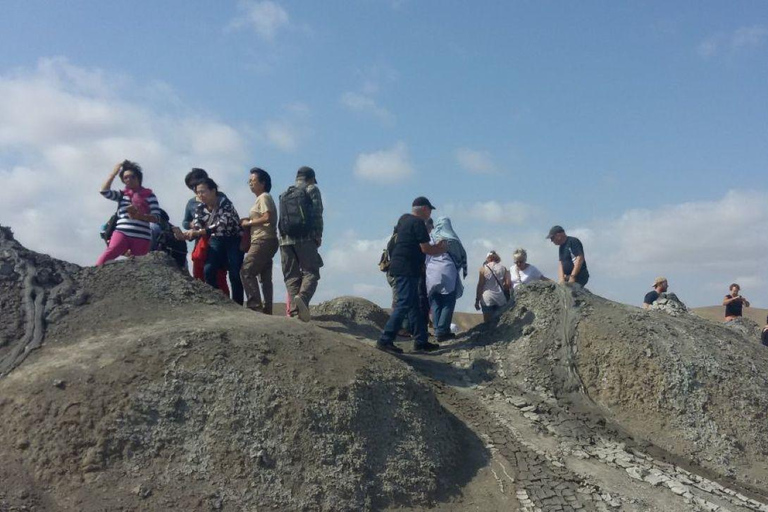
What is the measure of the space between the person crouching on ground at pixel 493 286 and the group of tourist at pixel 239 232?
8.99 feet

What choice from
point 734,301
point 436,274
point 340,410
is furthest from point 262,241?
point 734,301

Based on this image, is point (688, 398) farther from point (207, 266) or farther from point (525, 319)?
point (207, 266)

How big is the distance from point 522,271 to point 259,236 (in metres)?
4.08

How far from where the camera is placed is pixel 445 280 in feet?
31.7

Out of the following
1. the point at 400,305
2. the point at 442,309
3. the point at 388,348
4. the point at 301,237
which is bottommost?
the point at 388,348

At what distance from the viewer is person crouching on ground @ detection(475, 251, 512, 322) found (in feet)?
34.4

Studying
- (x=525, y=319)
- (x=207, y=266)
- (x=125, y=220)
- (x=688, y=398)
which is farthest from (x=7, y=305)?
(x=688, y=398)

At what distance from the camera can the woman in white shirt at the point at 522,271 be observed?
10.6m

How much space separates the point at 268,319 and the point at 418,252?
213cm

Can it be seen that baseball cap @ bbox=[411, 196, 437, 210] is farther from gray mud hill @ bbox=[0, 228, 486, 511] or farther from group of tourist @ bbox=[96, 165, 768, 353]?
gray mud hill @ bbox=[0, 228, 486, 511]

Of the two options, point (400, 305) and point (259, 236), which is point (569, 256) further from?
Result: point (259, 236)

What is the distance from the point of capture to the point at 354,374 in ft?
22.3

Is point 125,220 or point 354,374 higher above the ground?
point 125,220

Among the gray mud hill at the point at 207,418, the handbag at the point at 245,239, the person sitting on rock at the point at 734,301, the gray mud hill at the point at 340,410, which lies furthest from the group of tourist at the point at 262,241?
the person sitting on rock at the point at 734,301
